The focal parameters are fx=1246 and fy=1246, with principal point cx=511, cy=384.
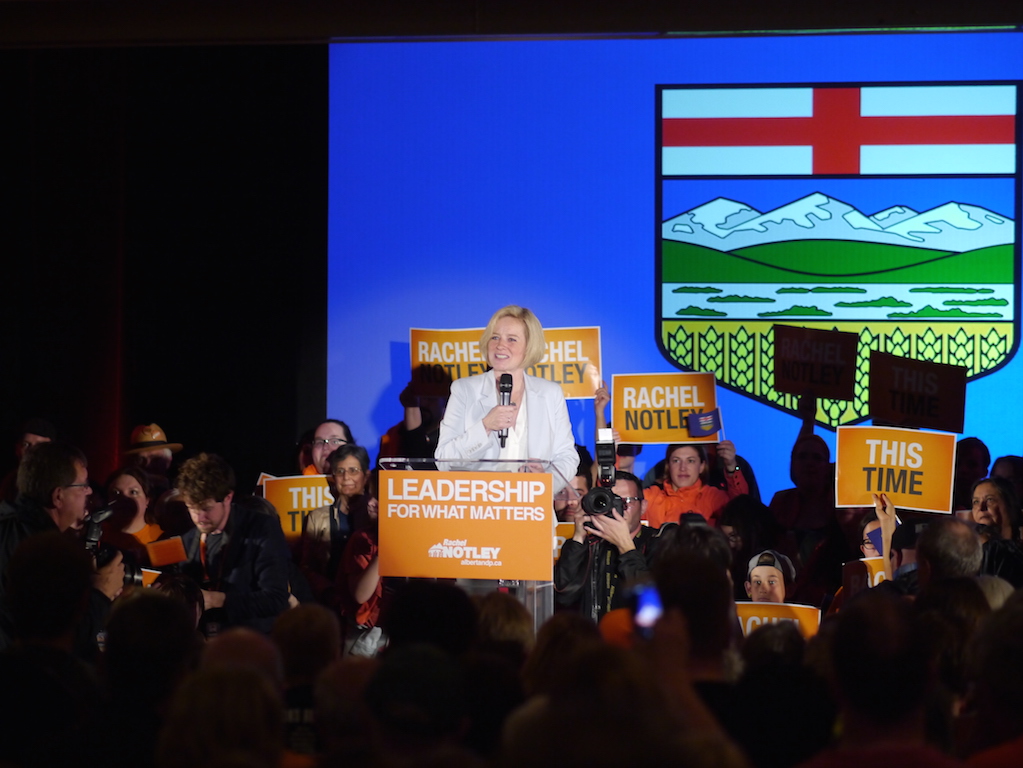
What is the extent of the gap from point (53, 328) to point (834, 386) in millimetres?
4976

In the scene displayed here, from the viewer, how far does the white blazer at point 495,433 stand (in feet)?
14.5

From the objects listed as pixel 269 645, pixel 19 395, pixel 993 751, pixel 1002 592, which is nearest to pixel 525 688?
pixel 269 645

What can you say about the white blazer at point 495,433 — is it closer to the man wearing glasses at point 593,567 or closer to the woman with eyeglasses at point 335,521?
the man wearing glasses at point 593,567

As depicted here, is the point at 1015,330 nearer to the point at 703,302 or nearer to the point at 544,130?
the point at 703,302

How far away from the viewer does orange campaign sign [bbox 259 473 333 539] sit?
5.84m

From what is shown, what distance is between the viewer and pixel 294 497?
588 cm

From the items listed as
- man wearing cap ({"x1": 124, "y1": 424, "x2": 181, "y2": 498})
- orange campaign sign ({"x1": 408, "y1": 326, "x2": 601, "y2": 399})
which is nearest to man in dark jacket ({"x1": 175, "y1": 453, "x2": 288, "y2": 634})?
orange campaign sign ({"x1": 408, "y1": 326, "x2": 601, "y2": 399})

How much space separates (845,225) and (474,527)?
4.52 m

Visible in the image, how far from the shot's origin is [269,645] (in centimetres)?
232

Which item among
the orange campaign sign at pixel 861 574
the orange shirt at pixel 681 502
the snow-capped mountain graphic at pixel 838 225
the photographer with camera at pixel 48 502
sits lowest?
the orange campaign sign at pixel 861 574

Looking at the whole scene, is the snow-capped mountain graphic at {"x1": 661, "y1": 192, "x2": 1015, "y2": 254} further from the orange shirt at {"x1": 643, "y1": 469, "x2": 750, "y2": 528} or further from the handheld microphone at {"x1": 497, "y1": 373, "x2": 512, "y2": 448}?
the handheld microphone at {"x1": 497, "y1": 373, "x2": 512, "y2": 448}

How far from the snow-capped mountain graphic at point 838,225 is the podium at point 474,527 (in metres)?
4.06

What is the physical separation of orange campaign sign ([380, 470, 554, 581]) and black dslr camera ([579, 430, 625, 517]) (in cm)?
31

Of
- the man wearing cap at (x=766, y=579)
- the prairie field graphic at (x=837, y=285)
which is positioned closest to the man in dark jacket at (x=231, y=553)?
the man wearing cap at (x=766, y=579)
